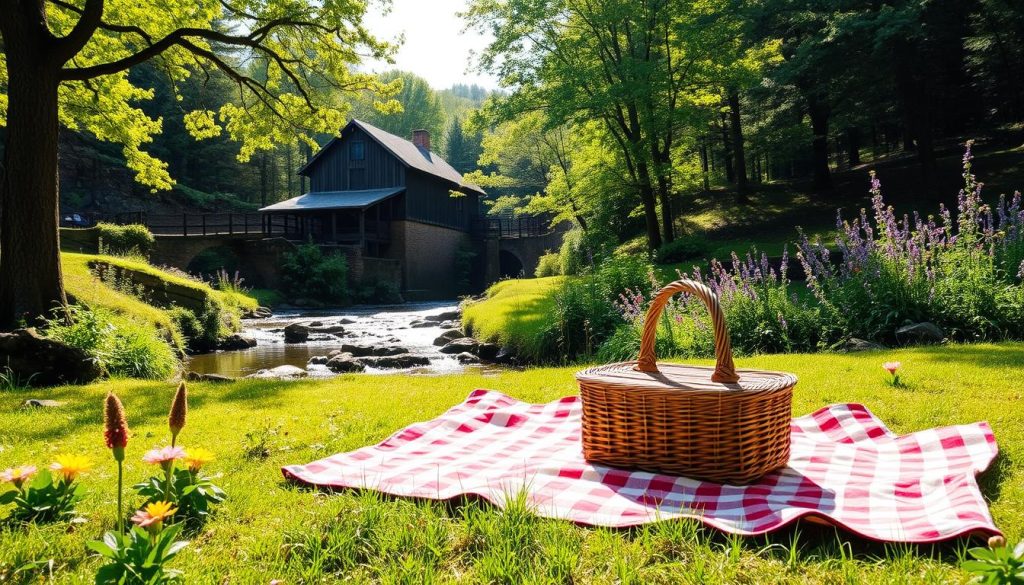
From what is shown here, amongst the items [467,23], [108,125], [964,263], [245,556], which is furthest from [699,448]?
[467,23]

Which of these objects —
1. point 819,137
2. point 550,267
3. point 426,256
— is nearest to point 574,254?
point 550,267

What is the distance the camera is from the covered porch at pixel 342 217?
29.2m

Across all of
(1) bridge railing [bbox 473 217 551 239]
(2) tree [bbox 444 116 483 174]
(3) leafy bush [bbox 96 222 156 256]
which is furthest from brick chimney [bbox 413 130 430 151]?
(3) leafy bush [bbox 96 222 156 256]

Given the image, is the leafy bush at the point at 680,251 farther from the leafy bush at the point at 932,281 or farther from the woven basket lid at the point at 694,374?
the woven basket lid at the point at 694,374

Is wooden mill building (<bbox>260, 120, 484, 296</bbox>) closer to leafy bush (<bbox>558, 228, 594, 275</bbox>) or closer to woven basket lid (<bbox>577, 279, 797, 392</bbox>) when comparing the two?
leafy bush (<bbox>558, 228, 594, 275</bbox>)

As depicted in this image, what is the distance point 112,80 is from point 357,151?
22643mm

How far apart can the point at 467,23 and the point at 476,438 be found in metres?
15.6

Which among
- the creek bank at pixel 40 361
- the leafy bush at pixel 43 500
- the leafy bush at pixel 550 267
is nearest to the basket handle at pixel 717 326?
the leafy bush at pixel 43 500

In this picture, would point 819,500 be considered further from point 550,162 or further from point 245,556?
point 550,162

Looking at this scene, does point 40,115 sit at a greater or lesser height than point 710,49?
lesser

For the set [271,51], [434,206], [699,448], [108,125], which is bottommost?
[699,448]

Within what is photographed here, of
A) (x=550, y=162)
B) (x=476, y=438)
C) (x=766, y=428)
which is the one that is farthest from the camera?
(x=550, y=162)

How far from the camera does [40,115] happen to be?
6945 millimetres

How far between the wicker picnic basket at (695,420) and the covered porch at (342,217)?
26.4 m
